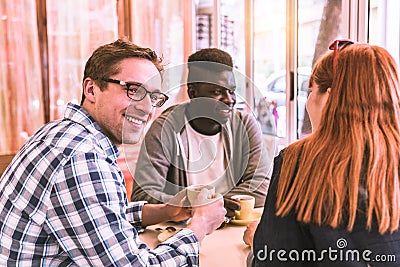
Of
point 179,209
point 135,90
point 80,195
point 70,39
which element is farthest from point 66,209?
point 70,39

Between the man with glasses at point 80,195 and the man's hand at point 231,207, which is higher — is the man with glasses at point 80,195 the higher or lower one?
the higher one

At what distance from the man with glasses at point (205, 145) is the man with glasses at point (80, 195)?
59 centimetres

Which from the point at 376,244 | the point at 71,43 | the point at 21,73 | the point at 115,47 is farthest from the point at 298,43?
the point at 376,244

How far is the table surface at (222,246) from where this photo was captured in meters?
1.22

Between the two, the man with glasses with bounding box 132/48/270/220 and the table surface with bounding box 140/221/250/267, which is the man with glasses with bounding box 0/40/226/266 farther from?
the man with glasses with bounding box 132/48/270/220

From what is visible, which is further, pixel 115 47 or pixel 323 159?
pixel 115 47

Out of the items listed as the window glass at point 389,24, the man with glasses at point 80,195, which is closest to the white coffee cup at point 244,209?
the man with glasses at point 80,195

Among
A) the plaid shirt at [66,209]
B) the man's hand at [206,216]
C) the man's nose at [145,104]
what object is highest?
the man's nose at [145,104]

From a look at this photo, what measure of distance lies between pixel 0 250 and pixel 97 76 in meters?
0.45

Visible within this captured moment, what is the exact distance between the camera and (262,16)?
3246 mm

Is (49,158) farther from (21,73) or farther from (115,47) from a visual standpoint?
(21,73)

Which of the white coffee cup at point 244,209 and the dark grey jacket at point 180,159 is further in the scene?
the dark grey jacket at point 180,159

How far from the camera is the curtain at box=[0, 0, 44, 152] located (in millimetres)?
3031

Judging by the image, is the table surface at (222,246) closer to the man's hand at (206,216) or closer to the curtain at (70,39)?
the man's hand at (206,216)
